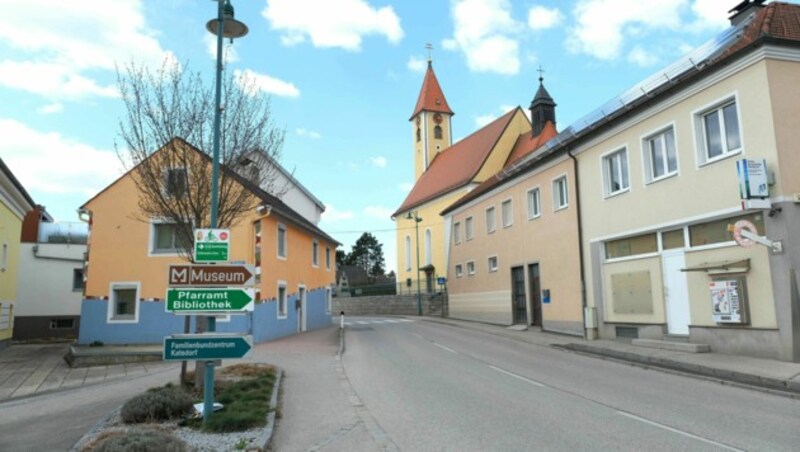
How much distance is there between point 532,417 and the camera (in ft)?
26.1

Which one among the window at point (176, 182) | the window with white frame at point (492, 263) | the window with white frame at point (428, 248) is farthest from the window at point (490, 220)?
the window with white frame at point (428, 248)

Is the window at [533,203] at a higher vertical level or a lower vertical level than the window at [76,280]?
higher

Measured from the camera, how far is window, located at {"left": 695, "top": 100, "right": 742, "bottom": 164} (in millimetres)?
13711

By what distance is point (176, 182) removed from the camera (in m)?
10.8

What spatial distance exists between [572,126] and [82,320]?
1930cm

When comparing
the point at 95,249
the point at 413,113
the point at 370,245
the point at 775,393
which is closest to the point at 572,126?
the point at 775,393

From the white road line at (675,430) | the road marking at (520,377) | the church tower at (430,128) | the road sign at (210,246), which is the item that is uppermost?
the church tower at (430,128)

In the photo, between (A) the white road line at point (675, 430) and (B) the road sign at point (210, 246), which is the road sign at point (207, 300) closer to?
(B) the road sign at point (210, 246)

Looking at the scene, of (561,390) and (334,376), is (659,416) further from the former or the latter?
(334,376)

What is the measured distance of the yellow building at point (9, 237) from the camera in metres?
21.9

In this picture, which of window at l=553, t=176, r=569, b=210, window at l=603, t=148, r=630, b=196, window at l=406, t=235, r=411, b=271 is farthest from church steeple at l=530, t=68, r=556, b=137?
window at l=603, t=148, r=630, b=196

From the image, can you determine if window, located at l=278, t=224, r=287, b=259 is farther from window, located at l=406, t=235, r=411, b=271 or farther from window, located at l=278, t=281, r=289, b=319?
window, located at l=406, t=235, r=411, b=271

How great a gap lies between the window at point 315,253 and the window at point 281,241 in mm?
5159

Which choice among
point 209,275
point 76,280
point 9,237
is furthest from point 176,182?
point 76,280
